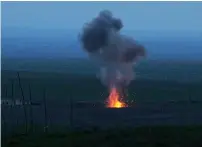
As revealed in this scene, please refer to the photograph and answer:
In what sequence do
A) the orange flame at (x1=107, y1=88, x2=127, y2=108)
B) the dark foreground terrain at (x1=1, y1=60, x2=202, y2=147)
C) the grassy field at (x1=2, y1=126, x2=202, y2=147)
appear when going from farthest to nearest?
1. the orange flame at (x1=107, y1=88, x2=127, y2=108)
2. the dark foreground terrain at (x1=1, y1=60, x2=202, y2=147)
3. the grassy field at (x1=2, y1=126, x2=202, y2=147)

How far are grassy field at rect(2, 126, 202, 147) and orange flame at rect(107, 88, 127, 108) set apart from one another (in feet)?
62.7

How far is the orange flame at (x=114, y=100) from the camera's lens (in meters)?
59.5

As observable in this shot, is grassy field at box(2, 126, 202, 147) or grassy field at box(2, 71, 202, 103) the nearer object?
grassy field at box(2, 126, 202, 147)

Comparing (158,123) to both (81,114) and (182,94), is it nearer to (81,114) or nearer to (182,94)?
(81,114)

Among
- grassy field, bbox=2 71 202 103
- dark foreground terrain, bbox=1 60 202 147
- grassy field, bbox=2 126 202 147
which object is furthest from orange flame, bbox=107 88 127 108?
grassy field, bbox=2 126 202 147

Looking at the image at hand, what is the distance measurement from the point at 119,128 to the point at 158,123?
21.5ft

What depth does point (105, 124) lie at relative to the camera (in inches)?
1799

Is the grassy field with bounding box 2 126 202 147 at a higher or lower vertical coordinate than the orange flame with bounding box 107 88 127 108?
lower

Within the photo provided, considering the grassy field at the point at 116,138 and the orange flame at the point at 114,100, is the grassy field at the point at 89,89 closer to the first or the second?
the orange flame at the point at 114,100

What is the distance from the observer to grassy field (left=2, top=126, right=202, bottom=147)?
34.1 meters

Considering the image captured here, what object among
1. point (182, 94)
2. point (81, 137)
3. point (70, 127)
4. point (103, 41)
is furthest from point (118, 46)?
point (81, 137)

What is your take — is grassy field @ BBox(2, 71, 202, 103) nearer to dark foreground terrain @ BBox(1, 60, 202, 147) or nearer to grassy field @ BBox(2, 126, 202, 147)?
dark foreground terrain @ BBox(1, 60, 202, 147)

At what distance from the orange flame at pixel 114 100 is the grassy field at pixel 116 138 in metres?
19.1

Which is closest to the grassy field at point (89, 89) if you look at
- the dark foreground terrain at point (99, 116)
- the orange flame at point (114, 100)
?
the dark foreground terrain at point (99, 116)
